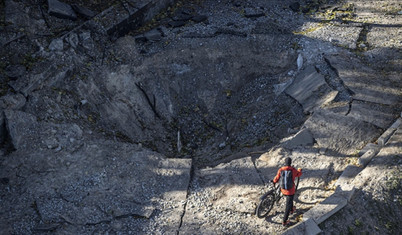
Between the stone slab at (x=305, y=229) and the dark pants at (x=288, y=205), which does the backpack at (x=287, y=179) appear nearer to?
the dark pants at (x=288, y=205)

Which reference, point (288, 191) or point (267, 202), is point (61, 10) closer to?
point (267, 202)

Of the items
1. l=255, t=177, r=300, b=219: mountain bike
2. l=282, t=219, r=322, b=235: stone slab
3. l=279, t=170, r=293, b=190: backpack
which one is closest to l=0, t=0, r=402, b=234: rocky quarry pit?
l=282, t=219, r=322, b=235: stone slab

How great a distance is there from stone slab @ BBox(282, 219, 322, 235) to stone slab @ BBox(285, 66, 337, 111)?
3.16 meters

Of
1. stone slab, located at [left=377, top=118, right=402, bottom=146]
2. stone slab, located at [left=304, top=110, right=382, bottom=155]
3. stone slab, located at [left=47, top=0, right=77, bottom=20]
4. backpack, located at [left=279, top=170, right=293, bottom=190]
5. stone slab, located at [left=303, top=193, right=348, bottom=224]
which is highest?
stone slab, located at [left=47, top=0, right=77, bottom=20]

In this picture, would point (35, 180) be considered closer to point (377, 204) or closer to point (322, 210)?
point (322, 210)

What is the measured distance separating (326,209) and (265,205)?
0.98m

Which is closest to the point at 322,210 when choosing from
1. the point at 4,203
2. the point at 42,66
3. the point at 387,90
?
the point at 387,90

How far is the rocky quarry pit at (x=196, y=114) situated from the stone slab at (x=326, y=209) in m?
0.02

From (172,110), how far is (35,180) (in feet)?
12.7

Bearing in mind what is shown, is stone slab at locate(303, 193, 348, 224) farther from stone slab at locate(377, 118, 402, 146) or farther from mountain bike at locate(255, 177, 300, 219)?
stone slab at locate(377, 118, 402, 146)

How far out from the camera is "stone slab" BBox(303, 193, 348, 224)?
6102 millimetres

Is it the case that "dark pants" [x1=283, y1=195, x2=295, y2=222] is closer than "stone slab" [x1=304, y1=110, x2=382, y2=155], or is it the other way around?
"dark pants" [x1=283, y1=195, x2=295, y2=222]

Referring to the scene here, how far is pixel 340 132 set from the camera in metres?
7.70

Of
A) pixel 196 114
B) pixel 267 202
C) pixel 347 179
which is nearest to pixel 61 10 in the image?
pixel 196 114
